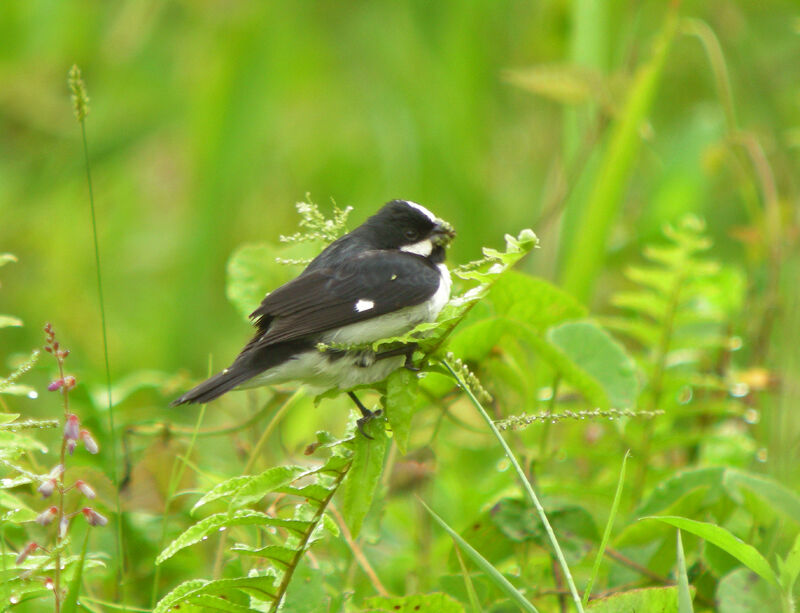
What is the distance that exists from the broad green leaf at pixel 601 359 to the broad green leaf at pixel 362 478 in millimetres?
712

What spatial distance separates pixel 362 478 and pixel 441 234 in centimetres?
122

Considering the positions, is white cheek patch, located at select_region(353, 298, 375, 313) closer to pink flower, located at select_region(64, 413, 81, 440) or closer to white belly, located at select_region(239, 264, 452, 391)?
white belly, located at select_region(239, 264, 452, 391)

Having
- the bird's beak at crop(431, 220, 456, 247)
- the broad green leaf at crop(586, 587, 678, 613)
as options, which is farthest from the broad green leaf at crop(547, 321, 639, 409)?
the broad green leaf at crop(586, 587, 678, 613)

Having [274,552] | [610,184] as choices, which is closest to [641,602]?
[274,552]

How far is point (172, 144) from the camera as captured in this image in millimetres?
6629

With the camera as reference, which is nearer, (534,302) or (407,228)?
(534,302)

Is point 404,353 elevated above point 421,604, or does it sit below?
above

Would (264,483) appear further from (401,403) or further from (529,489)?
(529,489)

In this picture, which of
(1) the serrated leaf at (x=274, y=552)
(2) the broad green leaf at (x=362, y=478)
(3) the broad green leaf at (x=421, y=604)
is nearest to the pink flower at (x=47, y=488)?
(1) the serrated leaf at (x=274, y=552)

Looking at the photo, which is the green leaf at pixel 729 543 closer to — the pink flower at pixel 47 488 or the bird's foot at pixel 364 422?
the bird's foot at pixel 364 422

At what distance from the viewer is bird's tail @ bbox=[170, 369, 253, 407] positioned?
2.23 m

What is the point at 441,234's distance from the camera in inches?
116

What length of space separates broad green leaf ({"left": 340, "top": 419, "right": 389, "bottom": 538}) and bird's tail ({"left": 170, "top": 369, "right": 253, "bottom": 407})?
1.55ft

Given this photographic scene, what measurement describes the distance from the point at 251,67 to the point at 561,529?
356 cm
